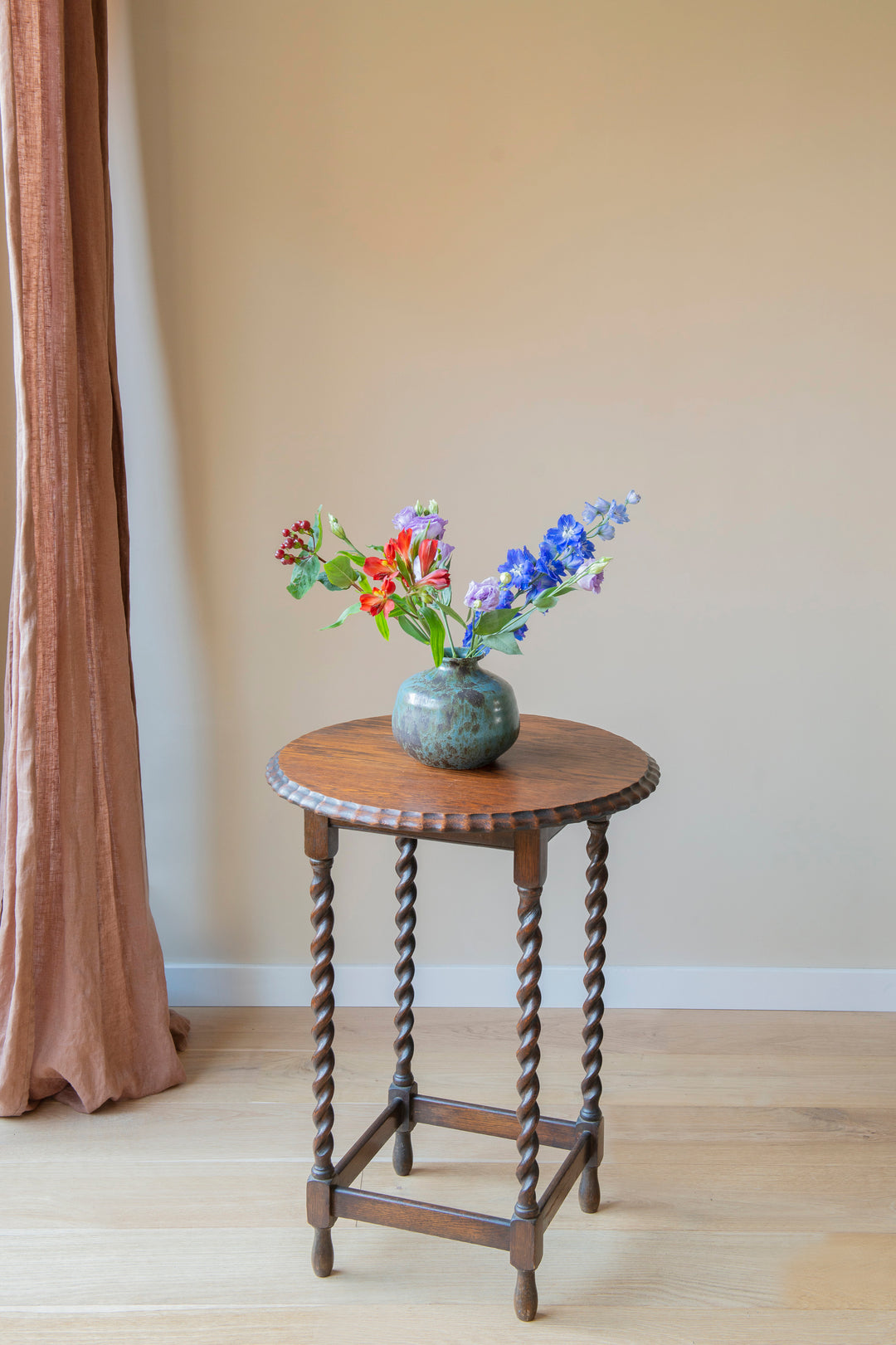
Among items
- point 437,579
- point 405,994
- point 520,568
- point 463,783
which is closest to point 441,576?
point 437,579

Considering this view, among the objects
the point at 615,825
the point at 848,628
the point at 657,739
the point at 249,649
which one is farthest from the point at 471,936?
the point at 848,628

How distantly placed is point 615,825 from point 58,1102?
52.8 inches

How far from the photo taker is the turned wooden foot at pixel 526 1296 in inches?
57.9

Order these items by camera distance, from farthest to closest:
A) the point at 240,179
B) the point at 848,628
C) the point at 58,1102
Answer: the point at 848,628 → the point at 240,179 → the point at 58,1102

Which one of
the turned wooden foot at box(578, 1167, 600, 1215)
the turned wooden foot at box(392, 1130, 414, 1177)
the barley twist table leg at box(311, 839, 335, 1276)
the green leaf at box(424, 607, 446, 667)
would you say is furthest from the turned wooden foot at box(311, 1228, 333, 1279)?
the green leaf at box(424, 607, 446, 667)

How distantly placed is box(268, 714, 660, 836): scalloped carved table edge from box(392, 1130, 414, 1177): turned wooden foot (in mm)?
748

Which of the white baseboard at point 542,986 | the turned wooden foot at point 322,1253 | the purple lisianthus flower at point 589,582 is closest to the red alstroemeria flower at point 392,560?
the purple lisianthus flower at point 589,582

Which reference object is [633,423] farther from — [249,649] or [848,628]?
[249,649]

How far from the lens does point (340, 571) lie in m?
1.42

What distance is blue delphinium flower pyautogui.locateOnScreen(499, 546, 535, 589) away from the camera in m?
1.38

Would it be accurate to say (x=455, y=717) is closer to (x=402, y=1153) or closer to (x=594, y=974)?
(x=594, y=974)

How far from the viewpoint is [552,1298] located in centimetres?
154

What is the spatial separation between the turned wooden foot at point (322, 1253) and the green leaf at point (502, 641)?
95 cm

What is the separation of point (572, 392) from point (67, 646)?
122 cm
